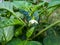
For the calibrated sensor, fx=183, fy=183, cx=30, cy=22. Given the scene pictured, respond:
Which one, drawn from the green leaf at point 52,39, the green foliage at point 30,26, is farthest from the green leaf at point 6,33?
the green leaf at point 52,39

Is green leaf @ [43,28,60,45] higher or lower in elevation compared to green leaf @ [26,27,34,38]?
lower

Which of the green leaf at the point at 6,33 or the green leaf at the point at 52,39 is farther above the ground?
the green leaf at the point at 6,33

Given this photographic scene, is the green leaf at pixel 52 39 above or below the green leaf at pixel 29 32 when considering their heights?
below

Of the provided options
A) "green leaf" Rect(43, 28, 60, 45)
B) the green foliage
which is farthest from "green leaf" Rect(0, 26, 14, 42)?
"green leaf" Rect(43, 28, 60, 45)

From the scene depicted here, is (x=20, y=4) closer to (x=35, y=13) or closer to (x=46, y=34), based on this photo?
(x=35, y=13)

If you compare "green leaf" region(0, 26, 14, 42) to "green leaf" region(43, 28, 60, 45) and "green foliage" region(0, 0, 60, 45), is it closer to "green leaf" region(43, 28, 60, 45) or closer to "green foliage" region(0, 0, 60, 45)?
"green foliage" region(0, 0, 60, 45)

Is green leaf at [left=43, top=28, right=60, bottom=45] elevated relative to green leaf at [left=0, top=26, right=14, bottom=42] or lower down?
lower down

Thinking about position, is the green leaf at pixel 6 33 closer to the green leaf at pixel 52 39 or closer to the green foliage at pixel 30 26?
the green foliage at pixel 30 26

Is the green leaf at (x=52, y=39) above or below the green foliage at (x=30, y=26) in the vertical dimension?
below
